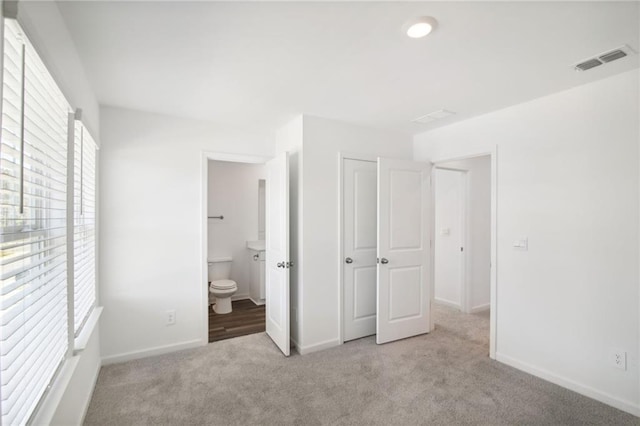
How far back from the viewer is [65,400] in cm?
162

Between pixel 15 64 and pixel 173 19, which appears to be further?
pixel 173 19

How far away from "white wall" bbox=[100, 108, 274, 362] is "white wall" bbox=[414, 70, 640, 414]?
9.70 ft

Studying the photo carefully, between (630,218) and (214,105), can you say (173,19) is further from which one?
(630,218)

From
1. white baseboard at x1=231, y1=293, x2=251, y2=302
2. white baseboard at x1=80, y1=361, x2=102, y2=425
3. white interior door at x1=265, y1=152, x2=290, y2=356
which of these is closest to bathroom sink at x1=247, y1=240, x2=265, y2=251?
white baseboard at x1=231, y1=293, x2=251, y2=302

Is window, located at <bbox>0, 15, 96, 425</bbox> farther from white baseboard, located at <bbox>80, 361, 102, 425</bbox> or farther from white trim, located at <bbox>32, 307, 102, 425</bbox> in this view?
white baseboard, located at <bbox>80, 361, 102, 425</bbox>

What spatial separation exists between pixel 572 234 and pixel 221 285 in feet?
12.9

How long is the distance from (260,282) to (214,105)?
2.84m

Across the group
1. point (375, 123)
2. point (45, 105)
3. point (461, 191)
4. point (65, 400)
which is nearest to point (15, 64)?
point (45, 105)

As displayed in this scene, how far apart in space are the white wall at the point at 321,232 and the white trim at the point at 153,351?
1.10 m

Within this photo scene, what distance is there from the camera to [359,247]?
11.5ft

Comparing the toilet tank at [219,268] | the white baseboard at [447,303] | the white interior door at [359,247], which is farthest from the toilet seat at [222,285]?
the white baseboard at [447,303]

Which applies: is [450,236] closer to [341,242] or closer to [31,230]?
[341,242]

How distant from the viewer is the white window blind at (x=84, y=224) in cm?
206

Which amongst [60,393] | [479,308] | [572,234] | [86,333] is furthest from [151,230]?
[479,308]
